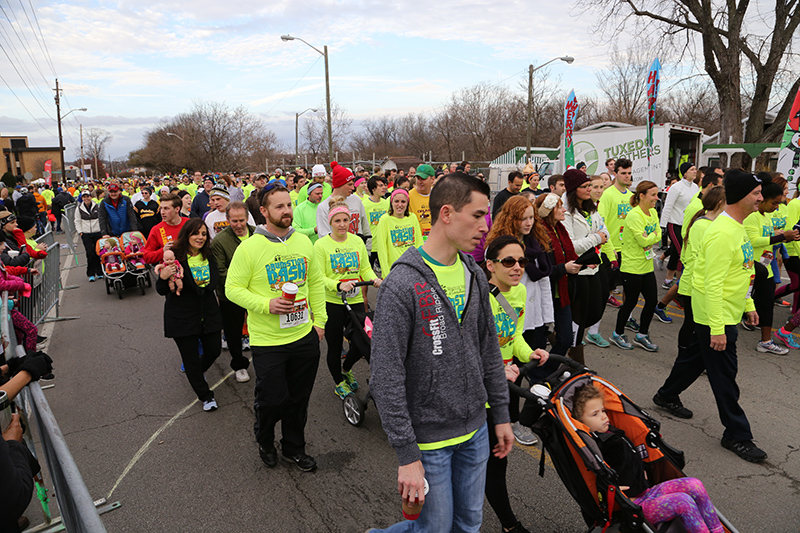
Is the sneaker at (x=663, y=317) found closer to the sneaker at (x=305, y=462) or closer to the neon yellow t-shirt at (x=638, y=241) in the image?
the neon yellow t-shirt at (x=638, y=241)

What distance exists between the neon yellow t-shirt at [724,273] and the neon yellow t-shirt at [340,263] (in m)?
2.99

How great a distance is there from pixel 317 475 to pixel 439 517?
6.90 ft

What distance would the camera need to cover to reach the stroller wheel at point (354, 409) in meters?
4.67

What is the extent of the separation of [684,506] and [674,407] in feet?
8.24

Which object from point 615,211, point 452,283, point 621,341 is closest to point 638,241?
point 615,211

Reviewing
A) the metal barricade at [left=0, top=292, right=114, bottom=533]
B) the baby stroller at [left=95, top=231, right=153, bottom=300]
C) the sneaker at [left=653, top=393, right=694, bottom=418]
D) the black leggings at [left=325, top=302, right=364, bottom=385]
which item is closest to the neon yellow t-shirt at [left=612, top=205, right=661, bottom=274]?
the sneaker at [left=653, top=393, right=694, bottom=418]

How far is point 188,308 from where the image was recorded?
503 cm

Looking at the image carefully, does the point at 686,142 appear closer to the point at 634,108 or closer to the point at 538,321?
the point at 538,321

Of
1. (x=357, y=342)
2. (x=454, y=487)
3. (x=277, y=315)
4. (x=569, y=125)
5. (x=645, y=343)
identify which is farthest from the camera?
(x=569, y=125)

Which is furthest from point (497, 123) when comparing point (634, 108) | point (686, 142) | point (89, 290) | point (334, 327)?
point (334, 327)

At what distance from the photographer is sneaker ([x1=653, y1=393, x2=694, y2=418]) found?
4.69m

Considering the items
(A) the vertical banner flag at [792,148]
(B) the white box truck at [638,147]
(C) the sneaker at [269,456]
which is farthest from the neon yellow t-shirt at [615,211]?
(B) the white box truck at [638,147]

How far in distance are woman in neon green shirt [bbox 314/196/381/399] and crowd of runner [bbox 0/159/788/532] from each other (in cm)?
2

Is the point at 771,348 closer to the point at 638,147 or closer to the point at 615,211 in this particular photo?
the point at 615,211
